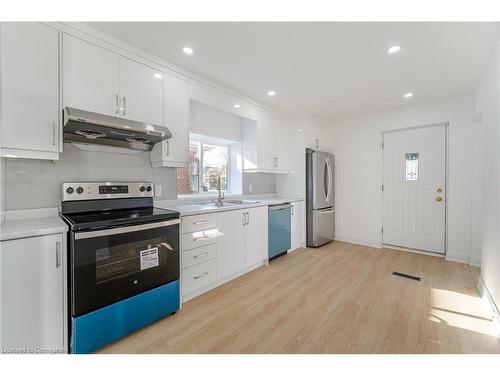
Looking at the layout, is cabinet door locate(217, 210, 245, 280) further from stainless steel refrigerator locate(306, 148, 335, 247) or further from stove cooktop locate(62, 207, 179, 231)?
stainless steel refrigerator locate(306, 148, 335, 247)

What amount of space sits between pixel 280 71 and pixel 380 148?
8.55ft

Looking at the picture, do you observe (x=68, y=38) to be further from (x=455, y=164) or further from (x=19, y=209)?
(x=455, y=164)

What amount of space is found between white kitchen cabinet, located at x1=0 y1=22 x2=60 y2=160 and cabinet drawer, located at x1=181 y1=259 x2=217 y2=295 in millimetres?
1478

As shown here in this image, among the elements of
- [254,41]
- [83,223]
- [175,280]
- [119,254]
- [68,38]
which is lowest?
[175,280]

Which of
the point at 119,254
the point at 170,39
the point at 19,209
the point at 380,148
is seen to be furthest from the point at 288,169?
the point at 19,209

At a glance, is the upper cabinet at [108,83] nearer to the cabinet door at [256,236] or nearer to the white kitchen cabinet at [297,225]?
the cabinet door at [256,236]

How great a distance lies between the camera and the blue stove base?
58.7 inches

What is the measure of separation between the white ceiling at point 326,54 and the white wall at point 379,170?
1.53 ft

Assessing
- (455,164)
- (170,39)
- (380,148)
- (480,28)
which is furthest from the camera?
(380,148)

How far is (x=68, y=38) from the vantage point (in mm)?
1736

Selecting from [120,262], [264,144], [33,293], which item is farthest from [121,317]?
[264,144]

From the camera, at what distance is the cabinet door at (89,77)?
174cm

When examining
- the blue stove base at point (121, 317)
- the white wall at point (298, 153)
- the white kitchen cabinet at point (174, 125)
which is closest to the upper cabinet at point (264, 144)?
the white wall at point (298, 153)

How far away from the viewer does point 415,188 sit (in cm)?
377
